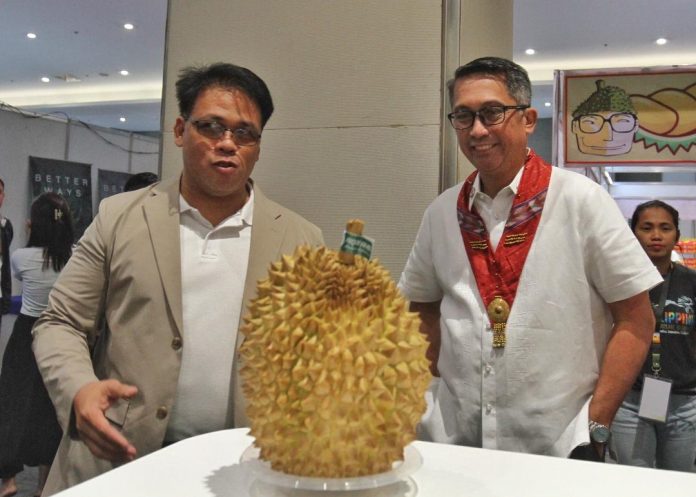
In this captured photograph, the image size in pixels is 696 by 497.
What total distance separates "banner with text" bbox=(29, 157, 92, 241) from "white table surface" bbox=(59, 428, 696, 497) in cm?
628

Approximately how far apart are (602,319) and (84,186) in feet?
21.2

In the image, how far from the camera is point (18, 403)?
3.63m

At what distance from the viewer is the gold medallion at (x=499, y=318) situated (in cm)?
165

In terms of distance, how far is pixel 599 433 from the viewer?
5.29ft

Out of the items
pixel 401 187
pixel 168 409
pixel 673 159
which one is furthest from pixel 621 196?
pixel 168 409

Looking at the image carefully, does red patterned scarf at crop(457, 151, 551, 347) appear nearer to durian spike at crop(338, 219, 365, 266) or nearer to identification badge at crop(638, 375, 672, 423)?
durian spike at crop(338, 219, 365, 266)

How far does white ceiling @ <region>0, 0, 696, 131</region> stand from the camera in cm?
638

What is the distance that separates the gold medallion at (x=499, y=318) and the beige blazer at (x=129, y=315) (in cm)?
59

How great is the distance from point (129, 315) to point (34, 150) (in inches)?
236

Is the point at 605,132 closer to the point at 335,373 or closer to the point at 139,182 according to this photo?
the point at 139,182

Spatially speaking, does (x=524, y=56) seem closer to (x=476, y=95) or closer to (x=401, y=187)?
(x=401, y=187)

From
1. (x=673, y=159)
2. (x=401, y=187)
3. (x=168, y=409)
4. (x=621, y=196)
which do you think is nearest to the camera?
(x=168, y=409)

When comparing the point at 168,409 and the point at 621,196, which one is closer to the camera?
the point at 168,409

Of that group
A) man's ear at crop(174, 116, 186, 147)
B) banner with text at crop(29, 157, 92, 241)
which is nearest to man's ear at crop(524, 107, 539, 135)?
man's ear at crop(174, 116, 186, 147)
